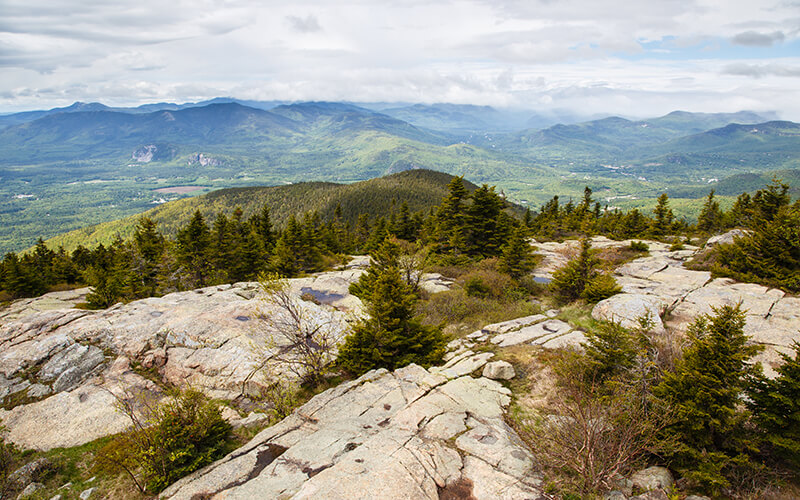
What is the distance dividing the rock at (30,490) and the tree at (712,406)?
17490 millimetres

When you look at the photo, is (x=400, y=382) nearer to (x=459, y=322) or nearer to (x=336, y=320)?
(x=336, y=320)

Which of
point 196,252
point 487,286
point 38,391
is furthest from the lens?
point 196,252

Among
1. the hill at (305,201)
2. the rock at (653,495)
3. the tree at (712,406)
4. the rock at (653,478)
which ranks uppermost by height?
the tree at (712,406)

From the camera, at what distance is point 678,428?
846 centimetres

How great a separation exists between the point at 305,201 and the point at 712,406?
567 ft

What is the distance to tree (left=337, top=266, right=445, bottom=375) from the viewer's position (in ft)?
48.0

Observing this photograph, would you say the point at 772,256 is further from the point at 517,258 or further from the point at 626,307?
the point at 517,258

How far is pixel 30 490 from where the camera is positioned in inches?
387

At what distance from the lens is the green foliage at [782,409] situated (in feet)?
24.5

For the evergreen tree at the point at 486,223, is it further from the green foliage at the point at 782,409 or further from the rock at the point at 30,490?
the rock at the point at 30,490

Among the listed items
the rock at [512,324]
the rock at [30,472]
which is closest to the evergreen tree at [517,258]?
the rock at [512,324]

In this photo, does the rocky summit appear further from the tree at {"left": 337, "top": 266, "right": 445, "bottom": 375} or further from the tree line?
the tree line

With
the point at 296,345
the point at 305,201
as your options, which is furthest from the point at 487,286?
the point at 305,201

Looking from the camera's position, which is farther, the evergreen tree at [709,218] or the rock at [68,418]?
the evergreen tree at [709,218]
